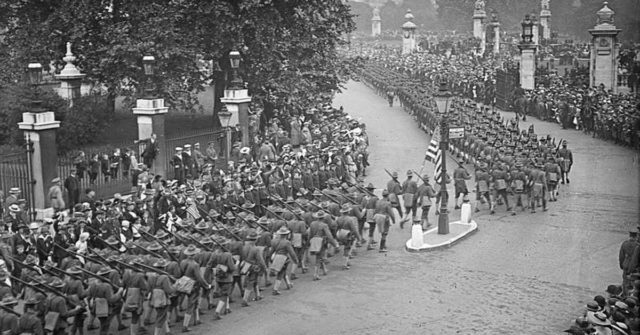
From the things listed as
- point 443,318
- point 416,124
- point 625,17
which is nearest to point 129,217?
point 443,318

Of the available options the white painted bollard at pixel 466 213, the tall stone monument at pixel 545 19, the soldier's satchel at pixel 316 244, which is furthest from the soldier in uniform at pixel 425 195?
the tall stone monument at pixel 545 19

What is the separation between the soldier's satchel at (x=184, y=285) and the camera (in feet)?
48.8

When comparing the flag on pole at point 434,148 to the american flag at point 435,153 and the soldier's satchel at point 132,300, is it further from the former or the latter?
the soldier's satchel at point 132,300

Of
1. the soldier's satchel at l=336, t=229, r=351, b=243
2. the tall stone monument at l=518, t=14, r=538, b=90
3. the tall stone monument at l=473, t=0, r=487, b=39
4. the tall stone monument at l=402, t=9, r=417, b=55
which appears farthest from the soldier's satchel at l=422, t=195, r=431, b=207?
the tall stone monument at l=402, t=9, r=417, b=55

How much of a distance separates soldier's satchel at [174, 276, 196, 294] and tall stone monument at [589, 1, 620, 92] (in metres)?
32.6

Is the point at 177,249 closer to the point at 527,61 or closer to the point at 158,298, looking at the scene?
the point at 158,298

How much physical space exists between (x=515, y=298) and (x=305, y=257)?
4.75 meters

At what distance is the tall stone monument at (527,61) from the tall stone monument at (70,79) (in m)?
24.2

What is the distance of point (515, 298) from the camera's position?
16719mm

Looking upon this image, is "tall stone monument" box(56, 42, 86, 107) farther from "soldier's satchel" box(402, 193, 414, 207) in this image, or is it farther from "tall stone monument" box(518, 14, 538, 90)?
"tall stone monument" box(518, 14, 538, 90)

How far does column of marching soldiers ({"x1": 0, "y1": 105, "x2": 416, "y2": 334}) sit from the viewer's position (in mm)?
14484

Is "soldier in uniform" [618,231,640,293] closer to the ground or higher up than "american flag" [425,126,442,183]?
closer to the ground

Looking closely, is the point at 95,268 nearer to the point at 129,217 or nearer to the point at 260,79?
the point at 129,217

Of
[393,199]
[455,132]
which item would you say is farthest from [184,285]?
[455,132]
